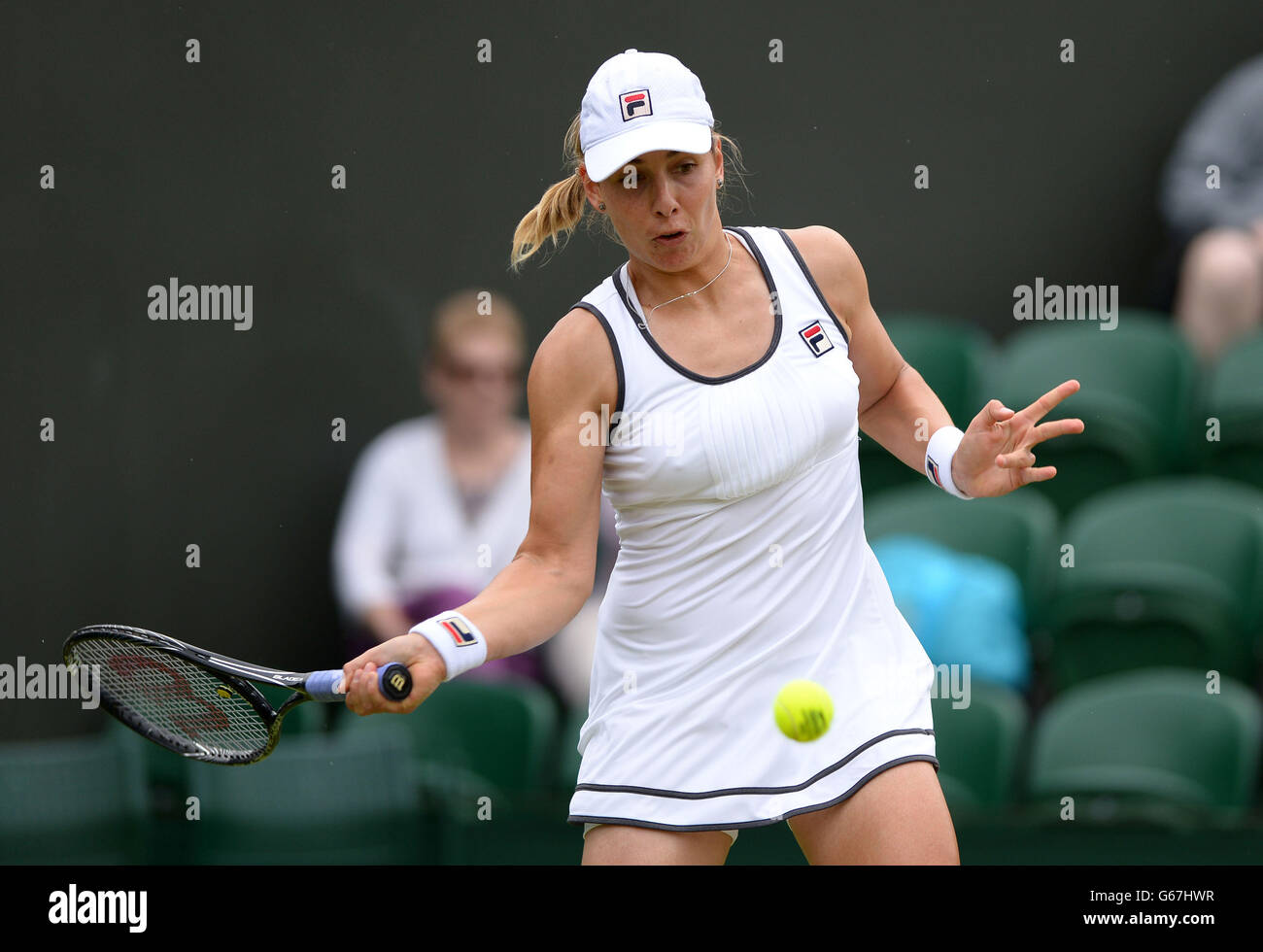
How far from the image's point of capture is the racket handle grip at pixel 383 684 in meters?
2.24

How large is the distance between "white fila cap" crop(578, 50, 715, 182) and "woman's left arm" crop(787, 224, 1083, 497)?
25 cm

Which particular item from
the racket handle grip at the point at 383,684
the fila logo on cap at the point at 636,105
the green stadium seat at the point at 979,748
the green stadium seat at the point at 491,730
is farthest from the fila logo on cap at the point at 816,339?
the green stadium seat at the point at 491,730

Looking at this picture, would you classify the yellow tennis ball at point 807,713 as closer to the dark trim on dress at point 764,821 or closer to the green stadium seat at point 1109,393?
the dark trim on dress at point 764,821

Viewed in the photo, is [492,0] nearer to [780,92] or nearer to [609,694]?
[780,92]

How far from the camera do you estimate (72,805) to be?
3.98 m

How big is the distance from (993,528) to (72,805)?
2.23 m

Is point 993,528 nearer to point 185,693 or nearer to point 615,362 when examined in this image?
point 615,362

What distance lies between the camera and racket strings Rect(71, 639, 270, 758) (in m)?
2.57

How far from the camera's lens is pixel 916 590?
13.5 ft

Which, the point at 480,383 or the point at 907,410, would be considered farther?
the point at 480,383

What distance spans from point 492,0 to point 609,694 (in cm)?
224

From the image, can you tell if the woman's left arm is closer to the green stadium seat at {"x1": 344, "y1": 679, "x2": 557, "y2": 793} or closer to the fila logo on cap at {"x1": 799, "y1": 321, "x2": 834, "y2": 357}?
the fila logo on cap at {"x1": 799, "y1": 321, "x2": 834, "y2": 357}

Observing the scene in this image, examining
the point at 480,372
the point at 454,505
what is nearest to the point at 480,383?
the point at 480,372

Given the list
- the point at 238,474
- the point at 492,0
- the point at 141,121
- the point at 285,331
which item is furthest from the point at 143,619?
the point at 492,0
